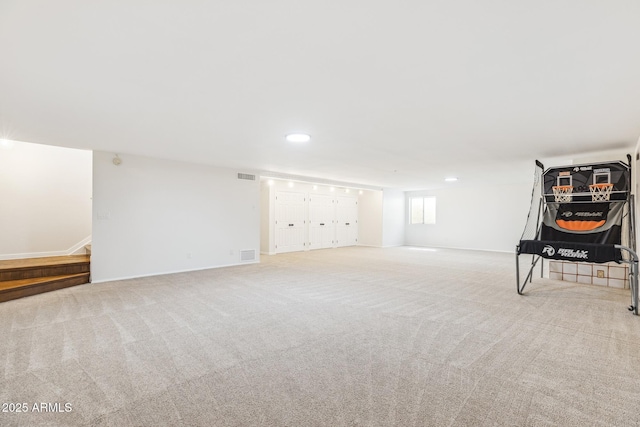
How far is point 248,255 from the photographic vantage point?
753 centimetres

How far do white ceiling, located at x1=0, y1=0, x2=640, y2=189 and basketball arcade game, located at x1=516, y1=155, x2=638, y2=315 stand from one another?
1.86 feet

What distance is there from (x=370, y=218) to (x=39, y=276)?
9597mm

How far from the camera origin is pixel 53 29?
1830 millimetres

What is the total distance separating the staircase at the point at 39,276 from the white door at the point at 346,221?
7.91 metres

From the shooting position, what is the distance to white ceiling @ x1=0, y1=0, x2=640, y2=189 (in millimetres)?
1662

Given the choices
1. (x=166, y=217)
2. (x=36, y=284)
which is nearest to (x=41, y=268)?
(x=36, y=284)

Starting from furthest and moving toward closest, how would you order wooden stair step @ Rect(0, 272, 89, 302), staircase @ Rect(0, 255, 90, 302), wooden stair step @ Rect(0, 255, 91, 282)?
wooden stair step @ Rect(0, 255, 91, 282) < staircase @ Rect(0, 255, 90, 302) < wooden stair step @ Rect(0, 272, 89, 302)

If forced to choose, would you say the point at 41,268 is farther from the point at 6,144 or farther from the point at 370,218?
the point at 370,218

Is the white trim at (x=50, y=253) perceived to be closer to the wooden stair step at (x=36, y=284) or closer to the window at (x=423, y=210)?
the wooden stair step at (x=36, y=284)

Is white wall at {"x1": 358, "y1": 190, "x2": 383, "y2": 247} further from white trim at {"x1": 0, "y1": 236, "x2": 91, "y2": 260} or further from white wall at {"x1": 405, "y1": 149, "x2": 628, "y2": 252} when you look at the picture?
white trim at {"x1": 0, "y1": 236, "x2": 91, "y2": 260}

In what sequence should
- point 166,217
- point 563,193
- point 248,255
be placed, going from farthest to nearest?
point 248,255
point 166,217
point 563,193

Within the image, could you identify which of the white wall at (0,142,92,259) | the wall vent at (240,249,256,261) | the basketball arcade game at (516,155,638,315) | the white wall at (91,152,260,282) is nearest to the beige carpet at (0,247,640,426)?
the basketball arcade game at (516,155,638,315)

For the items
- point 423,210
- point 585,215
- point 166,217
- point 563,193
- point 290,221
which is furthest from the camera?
point 423,210

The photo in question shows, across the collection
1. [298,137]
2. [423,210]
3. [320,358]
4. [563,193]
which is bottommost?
[320,358]
